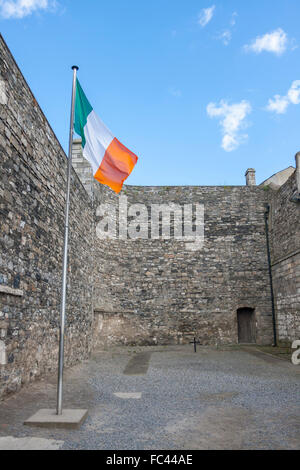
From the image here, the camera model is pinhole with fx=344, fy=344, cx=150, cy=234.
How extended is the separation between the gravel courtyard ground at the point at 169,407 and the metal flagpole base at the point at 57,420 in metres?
0.09

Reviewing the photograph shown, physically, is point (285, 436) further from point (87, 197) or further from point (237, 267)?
point (237, 267)

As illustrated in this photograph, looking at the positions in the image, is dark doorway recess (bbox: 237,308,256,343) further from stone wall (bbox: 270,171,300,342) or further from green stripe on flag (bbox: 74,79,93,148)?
green stripe on flag (bbox: 74,79,93,148)

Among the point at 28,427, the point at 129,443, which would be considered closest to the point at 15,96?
the point at 28,427

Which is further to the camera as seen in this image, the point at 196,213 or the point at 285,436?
the point at 196,213

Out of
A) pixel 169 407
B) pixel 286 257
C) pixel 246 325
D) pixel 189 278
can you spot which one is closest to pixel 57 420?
pixel 169 407

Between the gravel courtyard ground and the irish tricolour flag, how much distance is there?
3.42m

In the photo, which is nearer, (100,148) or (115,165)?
(100,148)

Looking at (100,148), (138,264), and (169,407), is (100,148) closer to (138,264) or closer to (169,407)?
(169,407)

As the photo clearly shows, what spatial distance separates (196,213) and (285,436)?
11673 mm

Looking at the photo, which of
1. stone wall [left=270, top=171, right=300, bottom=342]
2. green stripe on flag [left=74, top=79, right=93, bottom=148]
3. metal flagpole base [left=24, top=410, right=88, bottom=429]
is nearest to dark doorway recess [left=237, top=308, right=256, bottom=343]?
stone wall [left=270, top=171, right=300, bottom=342]

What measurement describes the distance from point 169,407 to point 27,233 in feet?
11.6

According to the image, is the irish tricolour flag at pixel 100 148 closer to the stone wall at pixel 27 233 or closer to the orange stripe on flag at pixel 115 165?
the orange stripe on flag at pixel 115 165

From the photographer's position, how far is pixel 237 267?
14.2m

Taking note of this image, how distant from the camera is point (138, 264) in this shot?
14.2 m
